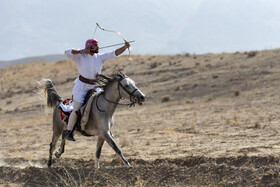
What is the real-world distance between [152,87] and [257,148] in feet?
74.4

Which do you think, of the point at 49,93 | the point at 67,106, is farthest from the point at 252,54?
the point at 67,106

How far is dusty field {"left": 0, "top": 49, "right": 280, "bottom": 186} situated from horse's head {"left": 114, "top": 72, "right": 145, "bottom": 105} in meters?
1.34

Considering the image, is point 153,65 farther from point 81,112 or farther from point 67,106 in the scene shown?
point 81,112

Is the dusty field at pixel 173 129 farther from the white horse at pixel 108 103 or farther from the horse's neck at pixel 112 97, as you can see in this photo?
the horse's neck at pixel 112 97

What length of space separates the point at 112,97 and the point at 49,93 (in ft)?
9.98

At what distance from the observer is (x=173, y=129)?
67.1ft

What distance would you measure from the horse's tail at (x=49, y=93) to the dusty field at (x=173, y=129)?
0.33m

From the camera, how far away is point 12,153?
17328 millimetres

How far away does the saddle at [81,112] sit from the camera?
36.5 feet

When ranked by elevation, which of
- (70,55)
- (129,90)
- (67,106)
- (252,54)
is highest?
(70,55)

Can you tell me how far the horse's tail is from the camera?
1353 centimetres

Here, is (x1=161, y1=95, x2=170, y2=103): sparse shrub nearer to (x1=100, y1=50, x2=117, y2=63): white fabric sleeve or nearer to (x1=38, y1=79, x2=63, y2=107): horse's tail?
(x1=38, y1=79, x2=63, y2=107): horse's tail

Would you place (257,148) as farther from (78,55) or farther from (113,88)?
(78,55)

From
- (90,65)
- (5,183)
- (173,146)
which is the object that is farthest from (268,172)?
(173,146)
